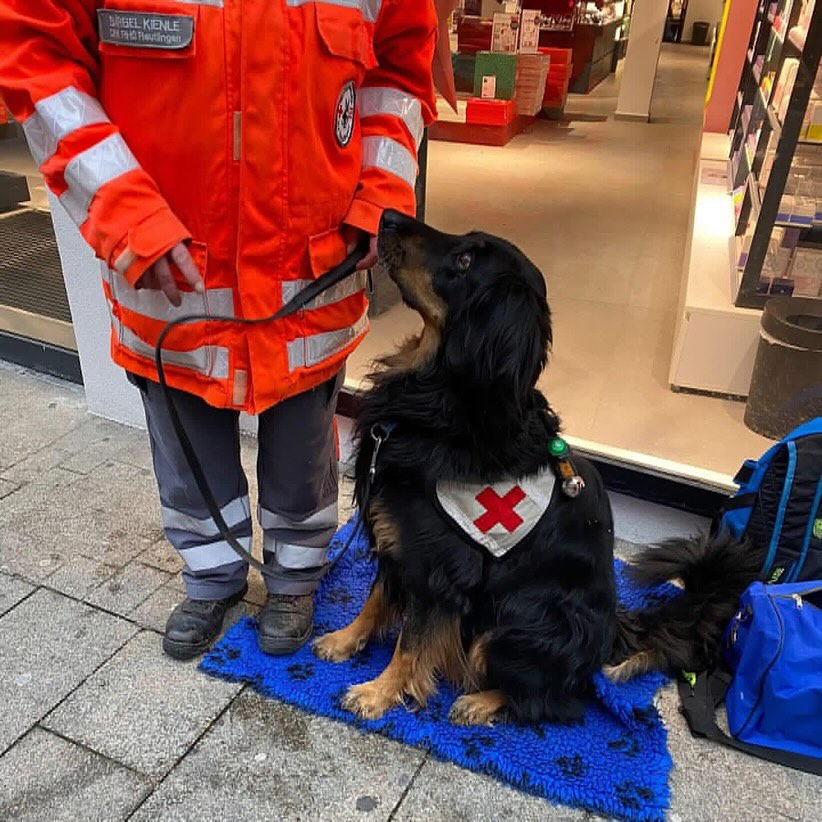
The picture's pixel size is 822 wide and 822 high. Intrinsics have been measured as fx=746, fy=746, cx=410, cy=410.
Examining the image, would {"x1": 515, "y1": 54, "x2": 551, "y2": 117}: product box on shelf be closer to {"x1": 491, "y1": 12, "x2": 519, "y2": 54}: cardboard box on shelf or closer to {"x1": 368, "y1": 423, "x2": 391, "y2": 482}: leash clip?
{"x1": 491, "y1": 12, "x2": 519, "y2": 54}: cardboard box on shelf

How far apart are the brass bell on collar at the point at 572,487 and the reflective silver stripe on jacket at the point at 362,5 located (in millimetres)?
1009

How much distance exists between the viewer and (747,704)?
1728 millimetres

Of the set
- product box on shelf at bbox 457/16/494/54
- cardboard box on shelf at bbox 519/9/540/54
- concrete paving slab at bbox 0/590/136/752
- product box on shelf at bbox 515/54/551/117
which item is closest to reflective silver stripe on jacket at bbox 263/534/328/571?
concrete paving slab at bbox 0/590/136/752

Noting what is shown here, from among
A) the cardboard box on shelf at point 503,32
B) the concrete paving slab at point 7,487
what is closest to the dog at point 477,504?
the concrete paving slab at point 7,487

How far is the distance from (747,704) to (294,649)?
1.10m

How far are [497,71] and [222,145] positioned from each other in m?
5.20

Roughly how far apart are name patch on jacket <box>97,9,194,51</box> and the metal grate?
202cm

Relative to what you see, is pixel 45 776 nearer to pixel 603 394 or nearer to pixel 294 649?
pixel 294 649

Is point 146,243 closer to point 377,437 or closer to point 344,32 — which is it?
point 344,32

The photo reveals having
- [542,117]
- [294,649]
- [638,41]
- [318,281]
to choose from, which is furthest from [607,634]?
[638,41]

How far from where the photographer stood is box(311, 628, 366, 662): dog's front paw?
1914 mm

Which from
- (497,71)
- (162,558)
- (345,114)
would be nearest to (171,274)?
(345,114)

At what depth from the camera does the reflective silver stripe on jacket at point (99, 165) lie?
1261 millimetres

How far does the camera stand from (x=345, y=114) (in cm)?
142
